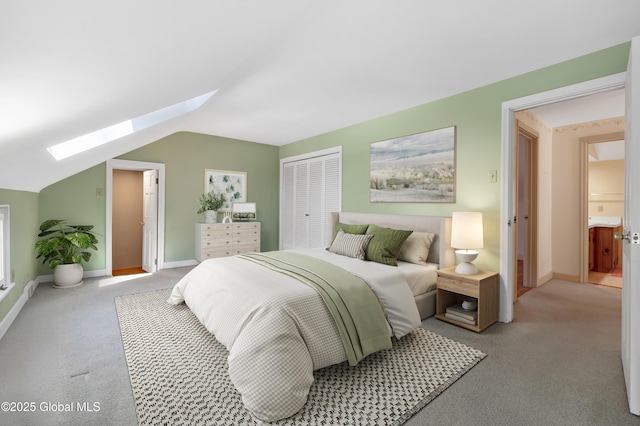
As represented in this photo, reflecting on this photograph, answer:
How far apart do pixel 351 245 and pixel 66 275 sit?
384cm

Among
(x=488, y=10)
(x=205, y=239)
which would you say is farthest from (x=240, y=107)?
(x=488, y=10)

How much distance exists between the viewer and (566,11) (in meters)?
2.02

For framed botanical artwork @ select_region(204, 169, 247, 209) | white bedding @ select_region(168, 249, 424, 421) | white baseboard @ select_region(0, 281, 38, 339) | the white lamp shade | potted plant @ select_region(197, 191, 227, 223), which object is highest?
framed botanical artwork @ select_region(204, 169, 247, 209)

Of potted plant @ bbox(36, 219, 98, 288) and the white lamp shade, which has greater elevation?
the white lamp shade

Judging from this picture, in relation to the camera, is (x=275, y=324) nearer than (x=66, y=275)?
Yes

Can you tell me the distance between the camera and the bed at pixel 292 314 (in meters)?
1.73

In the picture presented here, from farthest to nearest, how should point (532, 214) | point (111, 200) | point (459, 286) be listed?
1. point (111, 200)
2. point (532, 214)
3. point (459, 286)

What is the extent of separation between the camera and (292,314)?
6.50ft

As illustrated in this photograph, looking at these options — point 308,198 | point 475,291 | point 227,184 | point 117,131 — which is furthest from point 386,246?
point 227,184

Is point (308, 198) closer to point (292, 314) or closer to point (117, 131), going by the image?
point (117, 131)

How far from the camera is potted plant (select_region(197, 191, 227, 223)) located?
5.48 m

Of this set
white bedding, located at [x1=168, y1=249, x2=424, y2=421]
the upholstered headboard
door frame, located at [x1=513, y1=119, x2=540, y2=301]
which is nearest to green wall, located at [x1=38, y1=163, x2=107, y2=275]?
white bedding, located at [x1=168, y1=249, x2=424, y2=421]

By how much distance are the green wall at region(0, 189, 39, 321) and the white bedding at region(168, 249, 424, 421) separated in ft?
5.97

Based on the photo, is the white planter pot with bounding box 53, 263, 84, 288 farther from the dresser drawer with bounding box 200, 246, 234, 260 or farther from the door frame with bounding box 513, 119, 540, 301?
the door frame with bounding box 513, 119, 540, 301
